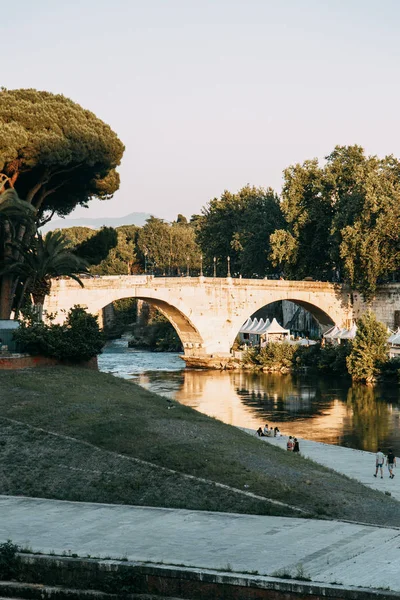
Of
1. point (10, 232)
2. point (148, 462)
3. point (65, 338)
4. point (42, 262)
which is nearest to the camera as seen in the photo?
point (148, 462)

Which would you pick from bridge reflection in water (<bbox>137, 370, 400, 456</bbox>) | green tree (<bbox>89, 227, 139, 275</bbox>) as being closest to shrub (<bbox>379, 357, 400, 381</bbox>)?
bridge reflection in water (<bbox>137, 370, 400, 456</bbox>)

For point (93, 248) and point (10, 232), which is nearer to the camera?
point (10, 232)

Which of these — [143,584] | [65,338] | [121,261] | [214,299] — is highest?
[121,261]

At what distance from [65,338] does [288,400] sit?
897 inches

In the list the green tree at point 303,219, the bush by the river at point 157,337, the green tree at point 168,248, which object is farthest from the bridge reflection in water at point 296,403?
the green tree at point 168,248

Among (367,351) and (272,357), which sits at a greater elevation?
(367,351)

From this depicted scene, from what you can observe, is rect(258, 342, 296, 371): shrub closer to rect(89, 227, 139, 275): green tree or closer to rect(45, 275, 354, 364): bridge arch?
rect(45, 275, 354, 364): bridge arch

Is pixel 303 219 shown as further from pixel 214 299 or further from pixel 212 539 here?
pixel 212 539

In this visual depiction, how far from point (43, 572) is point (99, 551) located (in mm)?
1228

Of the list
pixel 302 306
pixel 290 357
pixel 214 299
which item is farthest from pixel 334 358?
pixel 302 306

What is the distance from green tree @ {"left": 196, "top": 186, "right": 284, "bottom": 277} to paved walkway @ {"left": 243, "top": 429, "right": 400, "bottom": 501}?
54.4 meters

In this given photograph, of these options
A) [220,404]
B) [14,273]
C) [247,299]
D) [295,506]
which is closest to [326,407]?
[220,404]

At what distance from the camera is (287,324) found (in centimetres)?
10600

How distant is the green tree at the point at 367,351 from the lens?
70.6 meters
